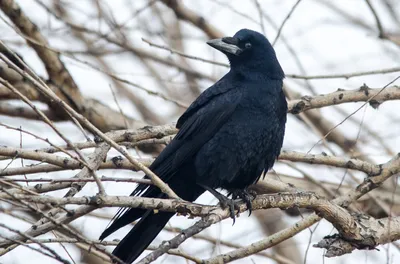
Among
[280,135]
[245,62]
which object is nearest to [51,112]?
[245,62]

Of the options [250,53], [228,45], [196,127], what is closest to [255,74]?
[250,53]

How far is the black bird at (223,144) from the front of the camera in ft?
16.1

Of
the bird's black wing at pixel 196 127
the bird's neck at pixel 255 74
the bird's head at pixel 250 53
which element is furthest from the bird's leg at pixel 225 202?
the bird's head at pixel 250 53

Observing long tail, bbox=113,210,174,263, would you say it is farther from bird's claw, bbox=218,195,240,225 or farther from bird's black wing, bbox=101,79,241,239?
bird's claw, bbox=218,195,240,225

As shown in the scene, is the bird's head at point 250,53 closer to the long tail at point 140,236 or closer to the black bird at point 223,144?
the black bird at point 223,144

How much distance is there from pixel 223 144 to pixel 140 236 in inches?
34.0

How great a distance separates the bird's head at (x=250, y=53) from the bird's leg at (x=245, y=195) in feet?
3.07

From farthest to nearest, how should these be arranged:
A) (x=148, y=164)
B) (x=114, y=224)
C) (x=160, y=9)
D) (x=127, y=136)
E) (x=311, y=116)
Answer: (x=160, y=9) → (x=311, y=116) → (x=148, y=164) → (x=127, y=136) → (x=114, y=224)

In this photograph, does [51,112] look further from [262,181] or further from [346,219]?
[346,219]

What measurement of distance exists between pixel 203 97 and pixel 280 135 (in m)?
0.67

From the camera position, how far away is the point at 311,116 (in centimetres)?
748

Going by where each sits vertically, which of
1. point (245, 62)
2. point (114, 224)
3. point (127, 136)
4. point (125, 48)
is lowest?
point (114, 224)

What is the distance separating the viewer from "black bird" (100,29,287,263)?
16.1 feet

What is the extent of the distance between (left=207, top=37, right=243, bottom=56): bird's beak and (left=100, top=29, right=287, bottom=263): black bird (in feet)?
1.31
